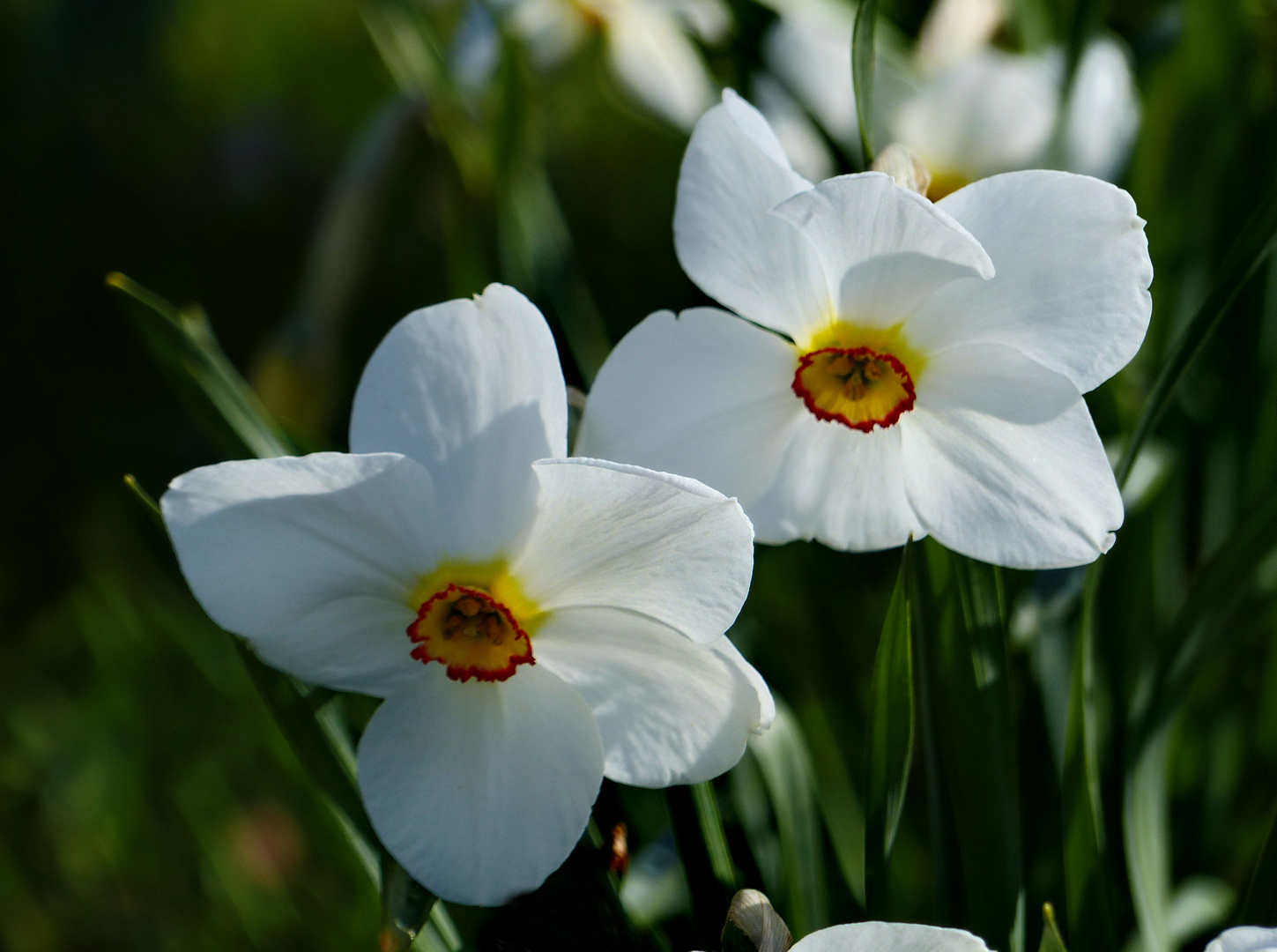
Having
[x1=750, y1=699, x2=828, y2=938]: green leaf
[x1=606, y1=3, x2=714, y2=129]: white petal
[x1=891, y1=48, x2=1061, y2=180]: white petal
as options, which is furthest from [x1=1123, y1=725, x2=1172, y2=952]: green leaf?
[x1=606, y1=3, x2=714, y2=129]: white petal

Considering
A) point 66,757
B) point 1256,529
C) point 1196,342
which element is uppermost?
point 1196,342

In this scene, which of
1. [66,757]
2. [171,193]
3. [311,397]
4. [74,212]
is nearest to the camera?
[311,397]

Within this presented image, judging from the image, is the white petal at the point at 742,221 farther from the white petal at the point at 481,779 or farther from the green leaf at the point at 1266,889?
the green leaf at the point at 1266,889

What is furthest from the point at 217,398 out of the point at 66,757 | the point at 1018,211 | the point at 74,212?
the point at 74,212

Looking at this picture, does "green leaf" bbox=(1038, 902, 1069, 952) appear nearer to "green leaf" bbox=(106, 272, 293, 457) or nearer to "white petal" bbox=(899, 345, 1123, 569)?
"white petal" bbox=(899, 345, 1123, 569)

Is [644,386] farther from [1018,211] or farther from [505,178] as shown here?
[505,178]
